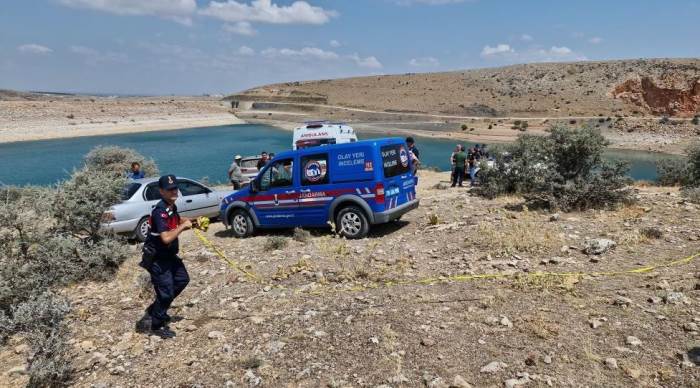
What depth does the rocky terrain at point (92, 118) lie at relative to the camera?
61375 millimetres

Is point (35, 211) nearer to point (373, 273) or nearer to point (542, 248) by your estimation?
point (373, 273)

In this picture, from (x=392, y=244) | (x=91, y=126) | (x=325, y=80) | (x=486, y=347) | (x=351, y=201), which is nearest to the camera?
(x=486, y=347)

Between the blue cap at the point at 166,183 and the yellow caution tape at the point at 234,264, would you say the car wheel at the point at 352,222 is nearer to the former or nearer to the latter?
the yellow caution tape at the point at 234,264

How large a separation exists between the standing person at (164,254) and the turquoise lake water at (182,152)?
23868mm

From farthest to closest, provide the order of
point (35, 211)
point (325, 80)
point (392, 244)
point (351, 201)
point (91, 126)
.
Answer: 1. point (325, 80)
2. point (91, 126)
3. point (351, 201)
4. point (392, 244)
5. point (35, 211)

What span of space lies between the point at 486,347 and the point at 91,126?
Result: 241ft

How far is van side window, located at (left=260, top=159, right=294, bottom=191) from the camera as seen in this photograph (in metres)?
10.3

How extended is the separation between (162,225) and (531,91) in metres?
90.4

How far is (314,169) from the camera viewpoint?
9.98m

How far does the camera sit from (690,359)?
4.42 metres

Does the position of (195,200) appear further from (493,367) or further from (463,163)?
(493,367)

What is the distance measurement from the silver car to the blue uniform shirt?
15.9ft

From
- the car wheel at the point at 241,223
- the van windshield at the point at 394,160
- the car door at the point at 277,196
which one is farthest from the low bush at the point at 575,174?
the car wheel at the point at 241,223

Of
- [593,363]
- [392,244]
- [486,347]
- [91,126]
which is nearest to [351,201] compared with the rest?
[392,244]
